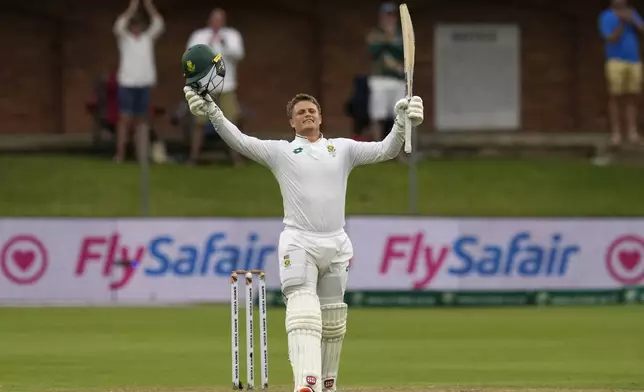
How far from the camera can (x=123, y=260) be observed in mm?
16906

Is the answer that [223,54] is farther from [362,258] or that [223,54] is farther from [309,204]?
[309,204]

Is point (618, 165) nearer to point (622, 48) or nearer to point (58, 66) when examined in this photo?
point (622, 48)

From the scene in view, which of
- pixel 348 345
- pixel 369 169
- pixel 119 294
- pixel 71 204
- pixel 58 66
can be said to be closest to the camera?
pixel 348 345

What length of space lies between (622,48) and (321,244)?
39.9ft

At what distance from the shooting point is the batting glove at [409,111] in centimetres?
920

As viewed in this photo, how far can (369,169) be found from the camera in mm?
20250

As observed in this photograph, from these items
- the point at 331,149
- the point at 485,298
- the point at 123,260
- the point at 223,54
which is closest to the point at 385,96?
the point at 223,54

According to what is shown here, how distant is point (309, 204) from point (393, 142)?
62 cm

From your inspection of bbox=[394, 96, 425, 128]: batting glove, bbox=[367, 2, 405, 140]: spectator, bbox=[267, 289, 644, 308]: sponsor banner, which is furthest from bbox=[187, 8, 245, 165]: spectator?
bbox=[394, 96, 425, 128]: batting glove

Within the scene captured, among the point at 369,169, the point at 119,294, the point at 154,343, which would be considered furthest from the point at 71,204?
the point at 154,343

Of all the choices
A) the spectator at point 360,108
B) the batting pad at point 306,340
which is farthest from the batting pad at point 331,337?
the spectator at point 360,108

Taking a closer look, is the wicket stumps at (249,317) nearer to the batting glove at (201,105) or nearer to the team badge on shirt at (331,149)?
the team badge on shirt at (331,149)

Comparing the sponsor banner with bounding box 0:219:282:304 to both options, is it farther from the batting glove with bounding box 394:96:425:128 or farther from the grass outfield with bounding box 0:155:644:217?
the batting glove with bounding box 394:96:425:128

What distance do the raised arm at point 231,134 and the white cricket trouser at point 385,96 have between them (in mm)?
10329
